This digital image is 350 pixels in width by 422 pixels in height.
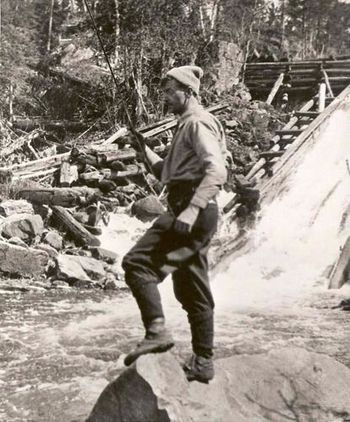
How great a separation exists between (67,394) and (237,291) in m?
4.90

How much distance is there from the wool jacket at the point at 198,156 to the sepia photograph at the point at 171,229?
1 cm

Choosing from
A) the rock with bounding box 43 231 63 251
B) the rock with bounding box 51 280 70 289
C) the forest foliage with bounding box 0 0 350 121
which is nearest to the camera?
the rock with bounding box 51 280 70 289

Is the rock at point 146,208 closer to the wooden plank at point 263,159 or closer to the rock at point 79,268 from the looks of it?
the wooden plank at point 263,159

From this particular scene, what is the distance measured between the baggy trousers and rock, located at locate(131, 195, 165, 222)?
8648 millimetres

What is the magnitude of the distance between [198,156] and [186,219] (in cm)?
40

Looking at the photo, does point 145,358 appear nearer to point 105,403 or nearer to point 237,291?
point 105,403

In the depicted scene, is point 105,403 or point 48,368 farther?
point 48,368

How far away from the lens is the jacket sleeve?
3.40 meters

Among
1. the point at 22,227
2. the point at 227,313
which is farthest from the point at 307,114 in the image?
the point at 227,313

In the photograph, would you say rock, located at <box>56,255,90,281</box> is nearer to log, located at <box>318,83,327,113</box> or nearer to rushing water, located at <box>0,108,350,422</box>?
rushing water, located at <box>0,108,350,422</box>

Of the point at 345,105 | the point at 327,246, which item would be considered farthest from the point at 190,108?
the point at 345,105

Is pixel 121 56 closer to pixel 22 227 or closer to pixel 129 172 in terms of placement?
pixel 129 172

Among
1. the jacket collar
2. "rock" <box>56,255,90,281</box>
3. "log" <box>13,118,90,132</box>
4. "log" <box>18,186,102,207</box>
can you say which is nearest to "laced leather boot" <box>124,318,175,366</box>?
the jacket collar

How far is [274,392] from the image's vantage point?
4.00 m
